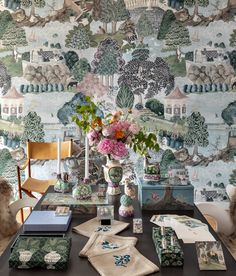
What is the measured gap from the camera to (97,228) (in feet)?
5.59

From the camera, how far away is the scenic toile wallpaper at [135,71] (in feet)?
12.2

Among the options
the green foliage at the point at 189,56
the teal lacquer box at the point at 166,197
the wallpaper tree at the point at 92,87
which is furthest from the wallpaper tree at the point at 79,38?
the teal lacquer box at the point at 166,197

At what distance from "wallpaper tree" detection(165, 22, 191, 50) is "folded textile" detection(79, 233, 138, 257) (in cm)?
261

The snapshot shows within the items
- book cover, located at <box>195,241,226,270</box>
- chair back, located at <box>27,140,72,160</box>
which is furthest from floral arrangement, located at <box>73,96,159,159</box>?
chair back, located at <box>27,140,72,160</box>

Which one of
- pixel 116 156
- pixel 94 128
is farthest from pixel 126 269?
pixel 94 128

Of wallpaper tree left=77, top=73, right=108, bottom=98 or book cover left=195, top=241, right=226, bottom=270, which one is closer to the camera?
book cover left=195, top=241, right=226, bottom=270

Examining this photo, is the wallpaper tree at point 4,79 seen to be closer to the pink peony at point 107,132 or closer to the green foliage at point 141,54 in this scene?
the green foliage at point 141,54

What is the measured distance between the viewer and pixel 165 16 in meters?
3.72

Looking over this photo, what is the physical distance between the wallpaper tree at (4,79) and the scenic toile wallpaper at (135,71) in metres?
0.01

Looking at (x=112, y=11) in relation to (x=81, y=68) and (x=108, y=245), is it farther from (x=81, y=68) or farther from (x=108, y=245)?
(x=108, y=245)

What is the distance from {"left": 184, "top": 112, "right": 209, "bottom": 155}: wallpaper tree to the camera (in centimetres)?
380

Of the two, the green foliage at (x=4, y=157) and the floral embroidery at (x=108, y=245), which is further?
the green foliage at (x=4, y=157)

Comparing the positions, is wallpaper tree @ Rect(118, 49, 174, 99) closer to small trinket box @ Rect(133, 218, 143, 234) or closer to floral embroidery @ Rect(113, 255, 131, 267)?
small trinket box @ Rect(133, 218, 143, 234)

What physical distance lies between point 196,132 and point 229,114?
1.26 ft
